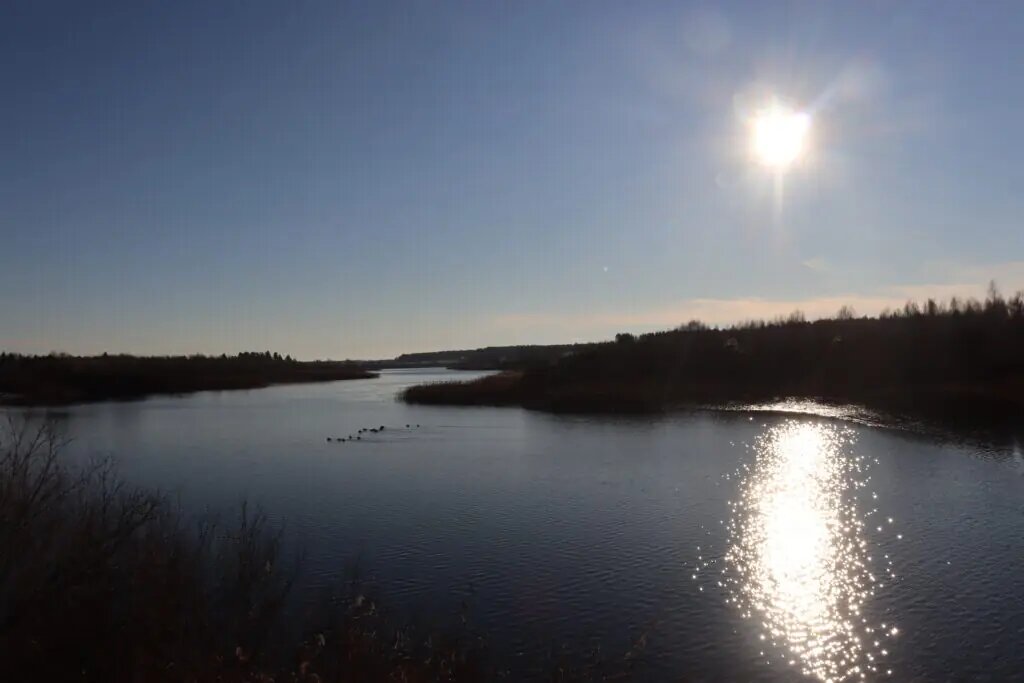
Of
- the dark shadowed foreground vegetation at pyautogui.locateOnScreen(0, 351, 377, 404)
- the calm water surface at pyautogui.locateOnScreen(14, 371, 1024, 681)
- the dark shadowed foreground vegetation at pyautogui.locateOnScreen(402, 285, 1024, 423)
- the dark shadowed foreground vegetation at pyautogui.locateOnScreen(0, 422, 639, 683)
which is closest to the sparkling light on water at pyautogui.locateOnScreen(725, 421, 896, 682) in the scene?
the calm water surface at pyautogui.locateOnScreen(14, 371, 1024, 681)

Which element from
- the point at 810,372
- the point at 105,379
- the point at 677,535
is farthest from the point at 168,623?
the point at 105,379

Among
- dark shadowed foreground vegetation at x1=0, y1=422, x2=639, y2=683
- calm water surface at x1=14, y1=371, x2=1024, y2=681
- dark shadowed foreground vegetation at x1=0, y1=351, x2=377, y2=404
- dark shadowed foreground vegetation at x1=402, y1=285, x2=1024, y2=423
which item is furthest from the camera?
dark shadowed foreground vegetation at x1=0, y1=351, x2=377, y2=404

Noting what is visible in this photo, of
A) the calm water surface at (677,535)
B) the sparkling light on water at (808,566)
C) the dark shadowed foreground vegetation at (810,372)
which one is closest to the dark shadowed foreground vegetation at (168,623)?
the calm water surface at (677,535)

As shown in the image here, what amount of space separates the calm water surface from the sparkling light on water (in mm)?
53

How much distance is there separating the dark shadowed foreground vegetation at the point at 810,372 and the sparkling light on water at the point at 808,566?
22941 millimetres

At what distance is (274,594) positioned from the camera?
11.8 metres

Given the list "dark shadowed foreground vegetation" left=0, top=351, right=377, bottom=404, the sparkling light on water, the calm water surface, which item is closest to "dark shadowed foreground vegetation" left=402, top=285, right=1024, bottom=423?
the calm water surface

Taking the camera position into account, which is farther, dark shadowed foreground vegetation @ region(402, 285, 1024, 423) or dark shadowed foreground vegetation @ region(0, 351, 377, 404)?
dark shadowed foreground vegetation @ region(0, 351, 377, 404)

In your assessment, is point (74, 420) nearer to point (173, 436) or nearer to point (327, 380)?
point (173, 436)

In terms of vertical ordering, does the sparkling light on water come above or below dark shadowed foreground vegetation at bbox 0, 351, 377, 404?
below

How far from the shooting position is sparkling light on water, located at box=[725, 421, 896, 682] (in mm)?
11070

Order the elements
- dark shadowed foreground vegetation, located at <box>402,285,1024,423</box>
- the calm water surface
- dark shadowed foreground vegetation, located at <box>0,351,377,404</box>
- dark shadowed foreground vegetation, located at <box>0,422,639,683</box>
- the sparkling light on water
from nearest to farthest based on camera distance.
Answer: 1. dark shadowed foreground vegetation, located at <box>0,422,639,683</box>
2. the sparkling light on water
3. the calm water surface
4. dark shadowed foreground vegetation, located at <box>402,285,1024,423</box>
5. dark shadowed foreground vegetation, located at <box>0,351,377,404</box>

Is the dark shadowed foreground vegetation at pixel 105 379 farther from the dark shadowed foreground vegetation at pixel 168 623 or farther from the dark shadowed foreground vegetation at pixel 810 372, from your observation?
the dark shadowed foreground vegetation at pixel 168 623

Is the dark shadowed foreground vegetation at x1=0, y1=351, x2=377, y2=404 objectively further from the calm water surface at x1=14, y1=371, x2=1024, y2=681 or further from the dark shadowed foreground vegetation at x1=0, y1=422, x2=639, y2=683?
the dark shadowed foreground vegetation at x1=0, y1=422, x2=639, y2=683
